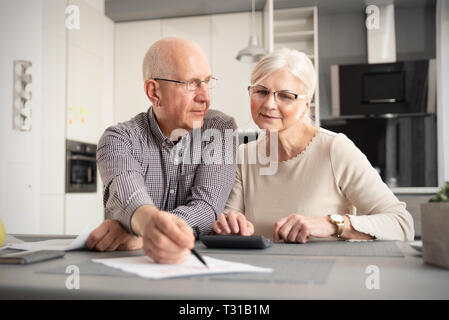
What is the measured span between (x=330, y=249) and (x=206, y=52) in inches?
137

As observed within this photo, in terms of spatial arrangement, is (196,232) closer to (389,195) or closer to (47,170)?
(389,195)

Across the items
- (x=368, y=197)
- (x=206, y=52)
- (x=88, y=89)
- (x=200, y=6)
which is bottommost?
(x=368, y=197)

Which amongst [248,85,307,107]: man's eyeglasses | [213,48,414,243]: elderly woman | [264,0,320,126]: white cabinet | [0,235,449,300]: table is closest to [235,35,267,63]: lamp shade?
[264,0,320,126]: white cabinet

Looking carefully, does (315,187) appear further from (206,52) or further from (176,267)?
(206,52)

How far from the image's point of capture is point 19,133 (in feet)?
10.3

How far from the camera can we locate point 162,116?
143 centimetres

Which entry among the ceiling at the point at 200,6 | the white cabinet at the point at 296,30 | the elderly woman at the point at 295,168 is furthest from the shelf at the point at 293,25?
the elderly woman at the point at 295,168

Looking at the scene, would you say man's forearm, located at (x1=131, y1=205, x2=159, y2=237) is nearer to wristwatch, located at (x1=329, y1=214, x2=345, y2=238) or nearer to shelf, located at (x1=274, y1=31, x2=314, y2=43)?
wristwatch, located at (x1=329, y1=214, x2=345, y2=238)

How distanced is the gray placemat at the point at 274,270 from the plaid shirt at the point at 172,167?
16.7 inches

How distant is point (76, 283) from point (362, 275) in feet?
1.34

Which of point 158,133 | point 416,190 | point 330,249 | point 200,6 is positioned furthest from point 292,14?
point 330,249

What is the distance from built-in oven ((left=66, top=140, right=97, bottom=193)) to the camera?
11.7 ft

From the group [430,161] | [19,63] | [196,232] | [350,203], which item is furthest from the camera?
[430,161]
